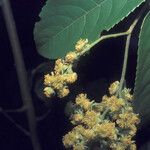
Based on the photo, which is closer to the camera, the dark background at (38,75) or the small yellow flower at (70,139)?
the small yellow flower at (70,139)

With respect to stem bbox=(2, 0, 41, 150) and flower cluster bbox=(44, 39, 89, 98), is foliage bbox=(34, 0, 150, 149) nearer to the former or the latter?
flower cluster bbox=(44, 39, 89, 98)

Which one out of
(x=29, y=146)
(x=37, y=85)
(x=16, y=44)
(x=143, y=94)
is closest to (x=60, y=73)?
(x=143, y=94)

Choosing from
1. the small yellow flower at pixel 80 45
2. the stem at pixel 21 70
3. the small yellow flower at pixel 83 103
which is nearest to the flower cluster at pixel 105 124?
the small yellow flower at pixel 83 103

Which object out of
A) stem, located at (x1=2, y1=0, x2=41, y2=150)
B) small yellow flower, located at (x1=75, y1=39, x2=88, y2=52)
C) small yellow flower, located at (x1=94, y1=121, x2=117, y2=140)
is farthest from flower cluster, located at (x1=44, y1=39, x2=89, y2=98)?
stem, located at (x1=2, y1=0, x2=41, y2=150)

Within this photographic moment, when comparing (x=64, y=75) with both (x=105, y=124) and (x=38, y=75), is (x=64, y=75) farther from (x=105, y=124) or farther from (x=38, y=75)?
(x=38, y=75)

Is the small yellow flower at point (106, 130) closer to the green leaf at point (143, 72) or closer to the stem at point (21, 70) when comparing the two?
the green leaf at point (143, 72)
